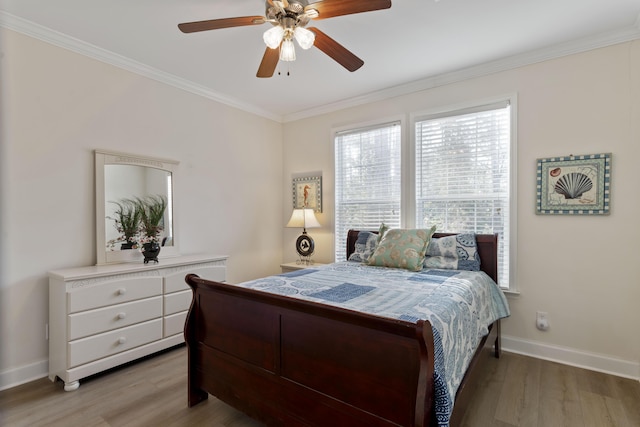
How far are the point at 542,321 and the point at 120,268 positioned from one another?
3.64 meters

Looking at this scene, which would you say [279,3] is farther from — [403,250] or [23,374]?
[23,374]

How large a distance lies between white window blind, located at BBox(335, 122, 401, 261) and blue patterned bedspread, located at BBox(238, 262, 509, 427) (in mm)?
1052

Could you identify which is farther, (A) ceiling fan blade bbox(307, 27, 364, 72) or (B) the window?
(B) the window

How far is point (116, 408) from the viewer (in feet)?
6.60

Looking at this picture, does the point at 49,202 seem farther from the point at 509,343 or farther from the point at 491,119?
the point at 509,343

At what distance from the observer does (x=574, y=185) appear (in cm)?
259

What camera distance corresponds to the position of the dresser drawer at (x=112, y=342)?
223cm

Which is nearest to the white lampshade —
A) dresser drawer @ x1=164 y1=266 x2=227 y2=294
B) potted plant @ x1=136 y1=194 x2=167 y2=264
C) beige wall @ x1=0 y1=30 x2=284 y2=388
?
beige wall @ x1=0 y1=30 x2=284 y2=388

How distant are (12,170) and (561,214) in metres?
4.35

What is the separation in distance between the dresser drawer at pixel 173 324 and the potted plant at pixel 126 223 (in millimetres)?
756

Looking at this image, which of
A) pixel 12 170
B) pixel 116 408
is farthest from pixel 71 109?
pixel 116 408

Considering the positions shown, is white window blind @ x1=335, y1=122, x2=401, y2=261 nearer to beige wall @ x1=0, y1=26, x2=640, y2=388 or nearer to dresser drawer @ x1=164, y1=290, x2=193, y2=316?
beige wall @ x1=0, y1=26, x2=640, y2=388

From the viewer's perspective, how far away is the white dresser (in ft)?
7.32

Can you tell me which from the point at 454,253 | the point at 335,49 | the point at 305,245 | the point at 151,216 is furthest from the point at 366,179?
the point at 151,216
